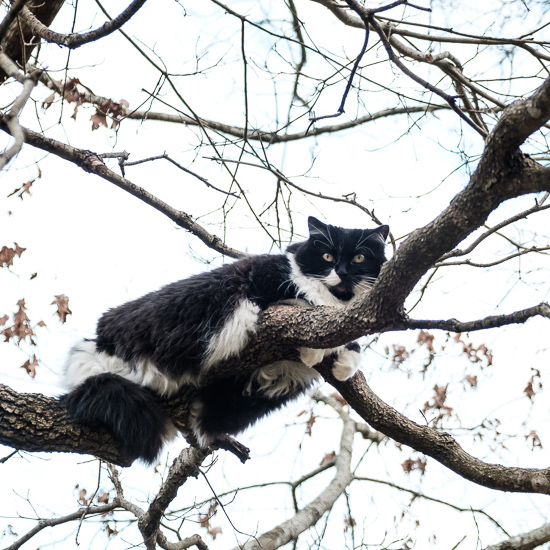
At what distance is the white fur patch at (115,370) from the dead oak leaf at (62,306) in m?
0.80

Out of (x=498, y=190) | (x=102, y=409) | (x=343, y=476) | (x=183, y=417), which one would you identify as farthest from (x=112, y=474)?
(x=498, y=190)

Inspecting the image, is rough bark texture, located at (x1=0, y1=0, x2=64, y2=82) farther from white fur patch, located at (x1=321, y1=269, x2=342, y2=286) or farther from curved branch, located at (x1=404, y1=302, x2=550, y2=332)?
curved branch, located at (x1=404, y1=302, x2=550, y2=332)

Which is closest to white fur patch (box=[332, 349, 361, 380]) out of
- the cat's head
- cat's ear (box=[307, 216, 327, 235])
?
the cat's head

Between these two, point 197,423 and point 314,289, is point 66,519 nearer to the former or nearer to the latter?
point 197,423

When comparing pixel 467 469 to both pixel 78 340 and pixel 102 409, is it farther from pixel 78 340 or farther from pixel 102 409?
pixel 78 340

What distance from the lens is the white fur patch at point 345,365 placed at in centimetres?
322

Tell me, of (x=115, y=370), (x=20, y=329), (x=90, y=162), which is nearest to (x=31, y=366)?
(x=20, y=329)

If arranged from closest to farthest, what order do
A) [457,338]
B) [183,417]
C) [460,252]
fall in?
[460,252]
[183,417]
[457,338]

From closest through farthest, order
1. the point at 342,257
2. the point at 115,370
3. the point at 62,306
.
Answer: the point at 115,370 → the point at 342,257 → the point at 62,306

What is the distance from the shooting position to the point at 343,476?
5.32m

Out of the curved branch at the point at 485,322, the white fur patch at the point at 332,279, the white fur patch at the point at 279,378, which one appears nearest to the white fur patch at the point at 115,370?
the white fur patch at the point at 279,378

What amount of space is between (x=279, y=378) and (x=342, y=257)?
0.88 m

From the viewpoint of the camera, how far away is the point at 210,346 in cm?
323

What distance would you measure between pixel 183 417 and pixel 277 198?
190 centimetres
